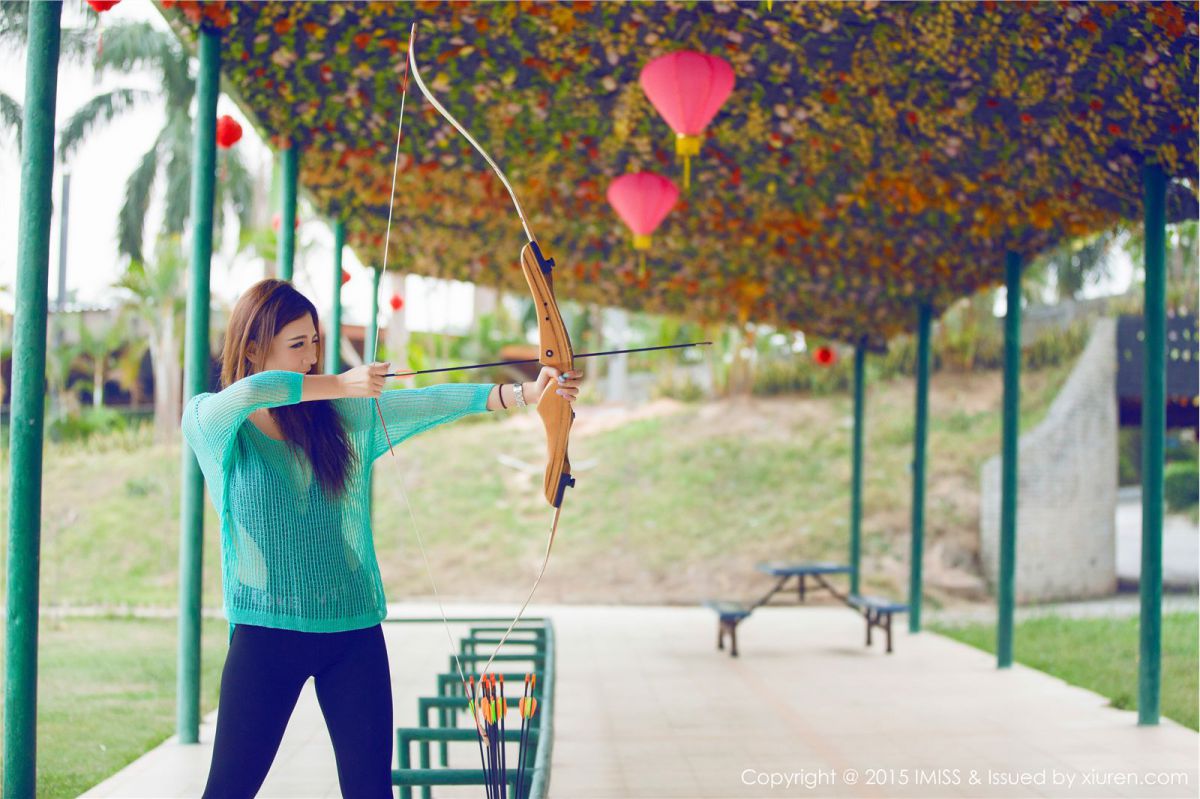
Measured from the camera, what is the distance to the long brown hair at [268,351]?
199cm

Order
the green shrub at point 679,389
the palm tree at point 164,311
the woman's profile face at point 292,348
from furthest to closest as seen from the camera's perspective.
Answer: the green shrub at point 679,389
the palm tree at point 164,311
the woman's profile face at point 292,348

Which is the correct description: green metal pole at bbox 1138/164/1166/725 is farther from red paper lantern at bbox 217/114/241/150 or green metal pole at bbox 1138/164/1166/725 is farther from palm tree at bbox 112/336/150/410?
palm tree at bbox 112/336/150/410

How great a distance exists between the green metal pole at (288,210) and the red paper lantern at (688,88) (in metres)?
1.95

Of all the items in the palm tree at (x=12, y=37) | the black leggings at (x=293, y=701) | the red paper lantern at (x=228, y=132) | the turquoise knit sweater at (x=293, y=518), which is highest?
the palm tree at (x=12, y=37)

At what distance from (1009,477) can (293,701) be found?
5354 millimetres

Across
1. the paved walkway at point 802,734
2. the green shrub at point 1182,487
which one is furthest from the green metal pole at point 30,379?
the green shrub at point 1182,487

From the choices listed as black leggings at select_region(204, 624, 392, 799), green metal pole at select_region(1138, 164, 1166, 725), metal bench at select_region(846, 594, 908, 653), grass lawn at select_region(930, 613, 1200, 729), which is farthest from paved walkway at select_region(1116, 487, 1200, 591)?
black leggings at select_region(204, 624, 392, 799)

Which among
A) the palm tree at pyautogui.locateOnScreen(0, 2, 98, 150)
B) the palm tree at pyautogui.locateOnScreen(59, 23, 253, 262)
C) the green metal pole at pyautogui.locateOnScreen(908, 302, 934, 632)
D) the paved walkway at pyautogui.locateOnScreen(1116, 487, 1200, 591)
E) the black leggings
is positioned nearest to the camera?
the black leggings

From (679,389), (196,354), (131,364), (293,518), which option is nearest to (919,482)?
(196,354)

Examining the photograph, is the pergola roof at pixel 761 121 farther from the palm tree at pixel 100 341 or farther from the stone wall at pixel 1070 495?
the palm tree at pixel 100 341

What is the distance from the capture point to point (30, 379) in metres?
2.77

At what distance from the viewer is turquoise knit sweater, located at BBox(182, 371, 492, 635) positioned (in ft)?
6.34

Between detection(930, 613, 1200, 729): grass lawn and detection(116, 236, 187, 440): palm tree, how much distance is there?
38.0 feet

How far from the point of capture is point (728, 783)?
3.85 m
